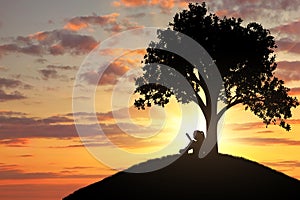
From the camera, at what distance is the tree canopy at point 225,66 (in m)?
75.6

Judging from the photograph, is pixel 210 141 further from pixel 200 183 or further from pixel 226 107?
pixel 200 183

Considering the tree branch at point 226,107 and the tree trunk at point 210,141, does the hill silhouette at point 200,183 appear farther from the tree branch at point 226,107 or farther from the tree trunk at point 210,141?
the tree branch at point 226,107

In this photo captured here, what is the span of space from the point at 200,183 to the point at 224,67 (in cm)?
1417

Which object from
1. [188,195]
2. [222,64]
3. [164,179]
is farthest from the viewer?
[222,64]

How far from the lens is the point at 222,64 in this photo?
75750 millimetres

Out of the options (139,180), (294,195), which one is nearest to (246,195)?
(294,195)

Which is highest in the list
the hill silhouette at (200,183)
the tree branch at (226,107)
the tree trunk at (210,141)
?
the tree branch at (226,107)

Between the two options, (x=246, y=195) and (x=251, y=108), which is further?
(x=251, y=108)

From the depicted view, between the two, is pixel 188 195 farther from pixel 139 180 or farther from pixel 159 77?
pixel 159 77

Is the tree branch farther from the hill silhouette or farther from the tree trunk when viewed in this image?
the hill silhouette

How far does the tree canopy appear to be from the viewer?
7562cm

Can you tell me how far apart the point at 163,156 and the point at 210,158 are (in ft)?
18.0

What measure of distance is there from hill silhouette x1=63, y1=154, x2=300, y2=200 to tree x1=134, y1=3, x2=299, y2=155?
3.23 metres

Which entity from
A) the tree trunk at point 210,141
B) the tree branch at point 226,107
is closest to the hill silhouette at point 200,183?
the tree trunk at point 210,141
